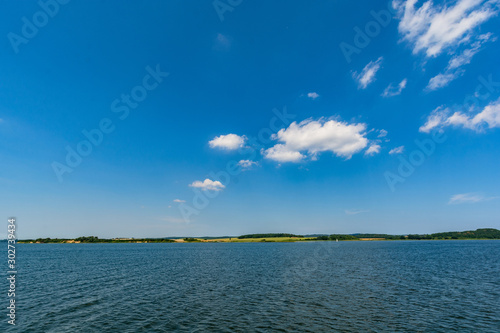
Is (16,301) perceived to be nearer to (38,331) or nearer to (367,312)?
(38,331)

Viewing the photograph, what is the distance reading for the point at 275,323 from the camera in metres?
27.8

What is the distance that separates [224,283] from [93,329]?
1110 inches

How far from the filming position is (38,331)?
25469 mm

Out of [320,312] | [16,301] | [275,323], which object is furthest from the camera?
[16,301]

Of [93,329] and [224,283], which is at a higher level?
[93,329]

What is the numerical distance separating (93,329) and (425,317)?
3928 cm

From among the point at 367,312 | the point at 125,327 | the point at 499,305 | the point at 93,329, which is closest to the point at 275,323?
the point at 367,312

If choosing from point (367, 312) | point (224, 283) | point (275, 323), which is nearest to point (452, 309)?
point (367, 312)

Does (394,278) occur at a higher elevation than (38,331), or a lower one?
lower

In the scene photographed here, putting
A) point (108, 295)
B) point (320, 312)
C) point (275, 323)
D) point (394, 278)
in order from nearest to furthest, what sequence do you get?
point (275, 323)
point (320, 312)
point (108, 295)
point (394, 278)

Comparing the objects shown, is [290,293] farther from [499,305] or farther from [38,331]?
[38,331]

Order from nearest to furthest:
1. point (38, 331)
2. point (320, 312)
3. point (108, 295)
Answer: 1. point (38, 331)
2. point (320, 312)
3. point (108, 295)

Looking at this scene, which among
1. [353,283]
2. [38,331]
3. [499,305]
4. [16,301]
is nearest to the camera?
[38,331]

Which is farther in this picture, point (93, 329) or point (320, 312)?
point (320, 312)
